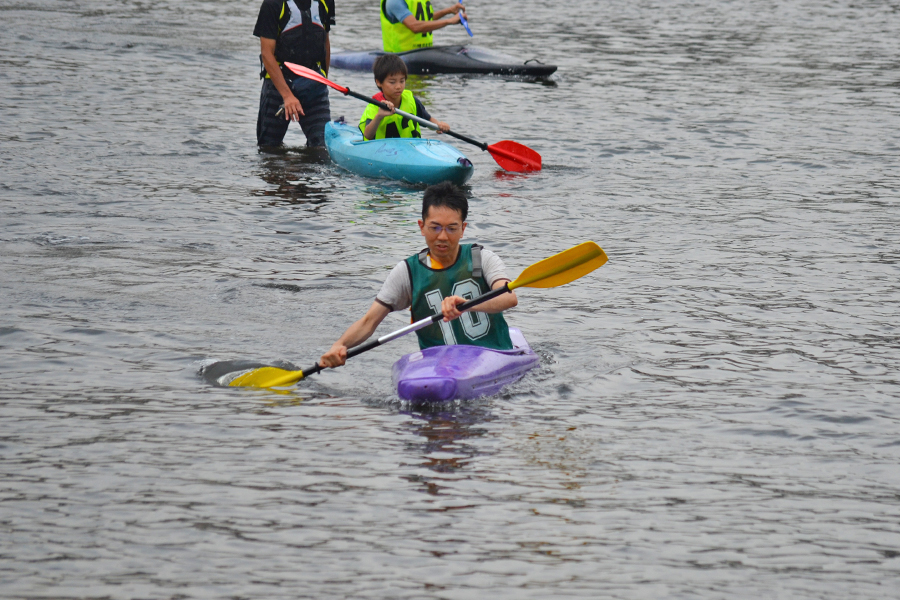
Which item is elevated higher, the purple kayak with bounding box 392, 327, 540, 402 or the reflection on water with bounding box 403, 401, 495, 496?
the purple kayak with bounding box 392, 327, 540, 402

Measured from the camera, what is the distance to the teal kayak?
9.80 metres

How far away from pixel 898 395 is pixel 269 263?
165 inches

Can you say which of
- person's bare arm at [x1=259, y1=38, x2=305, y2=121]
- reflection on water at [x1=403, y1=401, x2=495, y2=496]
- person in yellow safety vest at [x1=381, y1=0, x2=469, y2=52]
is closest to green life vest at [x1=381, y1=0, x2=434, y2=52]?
person in yellow safety vest at [x1=381, y1=0, x2=469, y2=52]

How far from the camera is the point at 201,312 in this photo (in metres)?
6.64

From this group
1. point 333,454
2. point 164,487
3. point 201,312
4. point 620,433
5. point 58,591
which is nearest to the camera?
point 58,591

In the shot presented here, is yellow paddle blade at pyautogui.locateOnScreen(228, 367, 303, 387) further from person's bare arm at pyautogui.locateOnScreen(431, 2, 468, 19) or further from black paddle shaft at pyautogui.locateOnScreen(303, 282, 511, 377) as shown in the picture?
person's bare arm at pyautogui.locateOnScreen(431, 2, 468, 19)

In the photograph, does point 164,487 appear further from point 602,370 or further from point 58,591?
point 602,370

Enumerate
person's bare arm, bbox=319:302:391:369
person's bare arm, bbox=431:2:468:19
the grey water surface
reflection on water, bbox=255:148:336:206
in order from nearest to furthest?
the grey water surface
person's bare arm, bbox=319:302:391:369
reflection on water, bbox=255:148:336:206
person's bare arm, bbox=431:2:468:19

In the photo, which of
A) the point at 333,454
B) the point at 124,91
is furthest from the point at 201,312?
the point at 124,91

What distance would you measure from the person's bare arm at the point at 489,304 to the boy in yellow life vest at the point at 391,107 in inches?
181

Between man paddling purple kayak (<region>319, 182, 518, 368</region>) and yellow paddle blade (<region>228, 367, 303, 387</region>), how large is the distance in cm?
25

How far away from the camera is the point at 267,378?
544 centimetres

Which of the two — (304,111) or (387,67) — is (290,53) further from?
(387,67)

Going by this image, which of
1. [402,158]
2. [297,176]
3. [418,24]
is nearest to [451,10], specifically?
[418,24]
